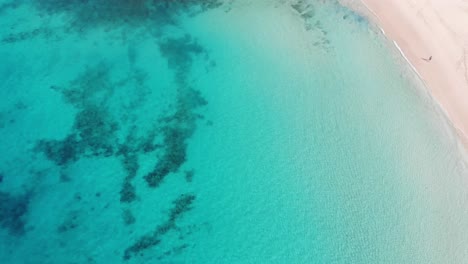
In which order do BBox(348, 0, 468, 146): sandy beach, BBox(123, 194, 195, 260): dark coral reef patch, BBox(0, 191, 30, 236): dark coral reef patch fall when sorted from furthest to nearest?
1. BBox(348, 0, 468, 146): sandy beach
2. BBox(0, 191, 30, 236): dark coral reef patch
3. BBox(123, 194, 195, 260): dark coral reef patch

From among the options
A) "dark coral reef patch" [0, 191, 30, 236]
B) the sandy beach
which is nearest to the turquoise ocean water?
"dark coral reef patch" [0, 191, 30, 236]

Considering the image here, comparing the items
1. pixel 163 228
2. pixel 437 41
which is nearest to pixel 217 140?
pixel 163 228

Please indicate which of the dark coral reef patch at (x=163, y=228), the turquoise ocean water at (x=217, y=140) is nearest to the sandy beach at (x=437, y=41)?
the turquoise ocean water at (x=217, y=140)


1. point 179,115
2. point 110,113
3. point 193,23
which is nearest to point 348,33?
point 193,23

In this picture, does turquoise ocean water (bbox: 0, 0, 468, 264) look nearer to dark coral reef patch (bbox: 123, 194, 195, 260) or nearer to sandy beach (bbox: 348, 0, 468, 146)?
dark coral reef patch (bbox: 123, 194, 195, 260)

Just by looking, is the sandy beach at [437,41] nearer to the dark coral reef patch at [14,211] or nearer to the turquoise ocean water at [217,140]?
the turquoise ocean water at [217,140]

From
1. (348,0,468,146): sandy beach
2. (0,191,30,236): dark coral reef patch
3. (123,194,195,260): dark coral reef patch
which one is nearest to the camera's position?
(123,194,195,260): dark coral reef patch

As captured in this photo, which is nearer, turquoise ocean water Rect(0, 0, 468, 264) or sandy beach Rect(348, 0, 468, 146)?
turquoise ocean water Rect(0, 0, 468, 264)
